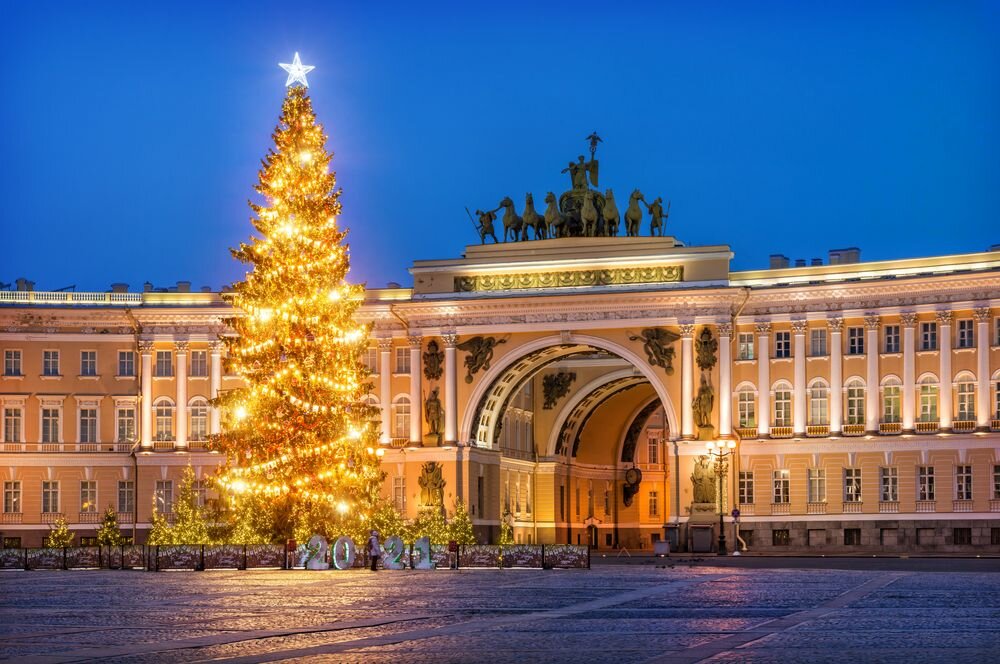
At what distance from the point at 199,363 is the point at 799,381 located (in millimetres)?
28919

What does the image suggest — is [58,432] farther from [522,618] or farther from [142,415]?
[522,618]

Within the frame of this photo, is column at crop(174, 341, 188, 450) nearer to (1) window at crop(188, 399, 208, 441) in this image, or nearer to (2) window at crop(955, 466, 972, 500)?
(1) window at crop(188, 399, 208, 441)

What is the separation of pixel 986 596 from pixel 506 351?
50598mm

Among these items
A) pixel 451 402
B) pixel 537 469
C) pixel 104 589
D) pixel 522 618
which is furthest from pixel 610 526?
pixel 522 618

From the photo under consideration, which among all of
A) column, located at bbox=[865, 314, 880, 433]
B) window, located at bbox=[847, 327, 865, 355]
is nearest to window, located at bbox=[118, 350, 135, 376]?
window, located at bbox=[847, 327, 865, 355]

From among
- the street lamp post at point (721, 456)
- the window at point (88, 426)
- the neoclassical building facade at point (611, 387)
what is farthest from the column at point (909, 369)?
the window at point (88, 426)

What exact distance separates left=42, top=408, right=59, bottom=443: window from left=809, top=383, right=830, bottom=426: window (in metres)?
35.7

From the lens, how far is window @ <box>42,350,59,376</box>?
85.8m

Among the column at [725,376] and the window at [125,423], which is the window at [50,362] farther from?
the column at [725,376]

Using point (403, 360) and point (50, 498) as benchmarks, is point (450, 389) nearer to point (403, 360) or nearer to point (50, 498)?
point (403, 360)

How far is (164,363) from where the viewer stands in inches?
3408

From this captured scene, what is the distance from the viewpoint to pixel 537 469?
93000mm

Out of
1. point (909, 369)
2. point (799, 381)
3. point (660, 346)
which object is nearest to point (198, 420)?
point (660, 346)

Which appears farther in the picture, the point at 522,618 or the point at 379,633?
the point at 522,618
